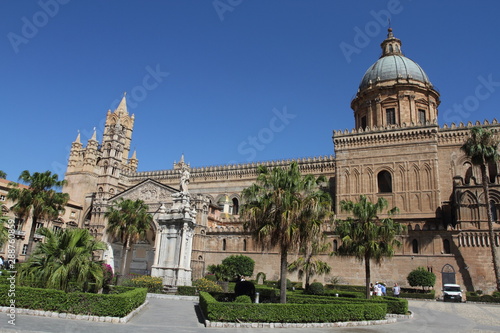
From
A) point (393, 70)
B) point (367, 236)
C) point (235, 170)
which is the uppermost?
point (393, 70)

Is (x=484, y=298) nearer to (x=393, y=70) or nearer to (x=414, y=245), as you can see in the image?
(x=414, y=245)

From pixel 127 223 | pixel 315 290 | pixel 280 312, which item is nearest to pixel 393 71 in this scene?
pixel 315 290

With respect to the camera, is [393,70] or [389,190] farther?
[393,70]

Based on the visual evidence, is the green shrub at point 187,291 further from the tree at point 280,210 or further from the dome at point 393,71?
the dome at point 393,71

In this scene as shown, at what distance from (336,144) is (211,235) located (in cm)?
1658

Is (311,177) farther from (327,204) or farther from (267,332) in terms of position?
(267,332)

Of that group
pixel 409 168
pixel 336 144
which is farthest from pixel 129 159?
pixel 409 168

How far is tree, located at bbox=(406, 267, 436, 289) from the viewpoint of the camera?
30.7m

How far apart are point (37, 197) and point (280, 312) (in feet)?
78.5

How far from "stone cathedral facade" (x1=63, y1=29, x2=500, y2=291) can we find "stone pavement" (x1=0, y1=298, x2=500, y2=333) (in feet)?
37.5

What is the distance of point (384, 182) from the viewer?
4309 centimetres

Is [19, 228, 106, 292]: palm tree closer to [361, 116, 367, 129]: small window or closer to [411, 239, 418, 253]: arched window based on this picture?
[411, 239, 418, 253]: arched window

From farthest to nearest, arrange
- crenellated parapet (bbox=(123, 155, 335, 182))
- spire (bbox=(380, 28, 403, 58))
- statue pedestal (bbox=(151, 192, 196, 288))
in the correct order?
spire (bbox=(380, 28, 403, 58)) < crenellated parapet (bbox=(123, 155, 335, 182)) < statue pedestal (bbox=(151, 192, 196, 288))

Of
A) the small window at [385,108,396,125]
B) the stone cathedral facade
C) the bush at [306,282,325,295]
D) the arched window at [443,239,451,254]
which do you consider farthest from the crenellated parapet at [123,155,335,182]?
the bush at [306,282,325,295]
